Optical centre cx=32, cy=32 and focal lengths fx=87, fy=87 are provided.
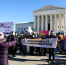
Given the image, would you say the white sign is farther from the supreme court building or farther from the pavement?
the supreme court building

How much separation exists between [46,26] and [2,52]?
4298cm

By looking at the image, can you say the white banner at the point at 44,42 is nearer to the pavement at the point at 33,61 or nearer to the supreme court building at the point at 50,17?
the pavement at the point at 33,61

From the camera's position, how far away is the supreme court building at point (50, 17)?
4164 centimetres

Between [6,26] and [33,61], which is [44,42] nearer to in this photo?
[33,61]

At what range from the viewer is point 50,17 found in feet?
144

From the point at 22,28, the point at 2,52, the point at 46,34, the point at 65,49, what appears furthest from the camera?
the point at 22,28

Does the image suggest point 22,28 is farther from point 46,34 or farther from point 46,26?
point 46,34

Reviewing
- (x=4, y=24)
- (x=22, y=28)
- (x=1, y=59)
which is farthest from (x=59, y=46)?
(x=22, y=28)

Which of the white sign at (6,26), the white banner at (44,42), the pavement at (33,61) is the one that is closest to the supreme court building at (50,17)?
the pavement at (33,61)

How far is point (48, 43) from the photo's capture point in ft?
17.4

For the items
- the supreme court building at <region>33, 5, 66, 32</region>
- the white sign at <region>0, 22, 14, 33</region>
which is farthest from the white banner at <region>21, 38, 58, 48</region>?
the supreme court building at <region>33, 5, 66, 32</region>

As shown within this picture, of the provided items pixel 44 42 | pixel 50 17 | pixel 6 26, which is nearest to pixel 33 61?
pixel 44 42

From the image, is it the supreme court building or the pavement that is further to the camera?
the supreme court building

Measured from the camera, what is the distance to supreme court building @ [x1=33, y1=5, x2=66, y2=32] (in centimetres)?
4164
